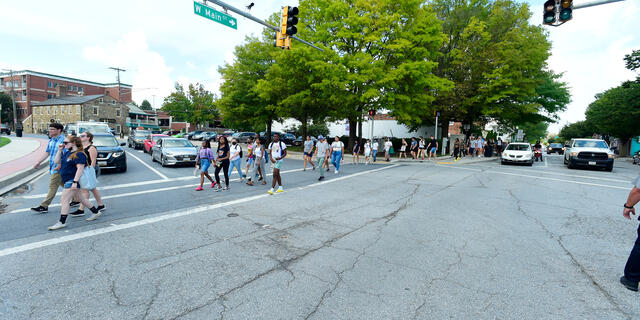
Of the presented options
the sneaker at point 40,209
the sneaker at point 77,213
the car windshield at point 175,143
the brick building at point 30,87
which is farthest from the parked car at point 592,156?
the brick building at point 30,87

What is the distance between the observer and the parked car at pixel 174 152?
45.9 feet

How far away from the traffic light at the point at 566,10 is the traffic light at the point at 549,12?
0.72ft

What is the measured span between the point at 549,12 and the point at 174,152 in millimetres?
14810

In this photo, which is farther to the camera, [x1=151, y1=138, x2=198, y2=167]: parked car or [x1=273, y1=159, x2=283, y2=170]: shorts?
[x1=151, y1=138, x2=198, y2=167]: parked car

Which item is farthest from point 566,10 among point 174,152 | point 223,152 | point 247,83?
point 247,83

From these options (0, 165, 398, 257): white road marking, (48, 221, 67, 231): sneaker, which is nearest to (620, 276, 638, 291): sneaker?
(0, 165, 398, 257): white road marking

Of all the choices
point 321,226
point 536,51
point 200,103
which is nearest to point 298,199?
point 321,226

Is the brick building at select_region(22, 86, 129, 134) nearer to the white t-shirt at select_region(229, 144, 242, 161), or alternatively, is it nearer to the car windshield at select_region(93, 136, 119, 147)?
the car windshield at select_region(93, 136, 119, 147)

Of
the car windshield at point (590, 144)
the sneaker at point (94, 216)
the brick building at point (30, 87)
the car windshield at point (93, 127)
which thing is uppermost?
the brick building at point (30, 87)

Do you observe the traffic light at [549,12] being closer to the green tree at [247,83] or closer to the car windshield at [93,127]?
the green tree at [247,83]

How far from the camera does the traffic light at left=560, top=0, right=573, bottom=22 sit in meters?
8.61

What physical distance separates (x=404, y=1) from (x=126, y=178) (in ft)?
60.5

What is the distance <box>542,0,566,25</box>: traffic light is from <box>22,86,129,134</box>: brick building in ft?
211

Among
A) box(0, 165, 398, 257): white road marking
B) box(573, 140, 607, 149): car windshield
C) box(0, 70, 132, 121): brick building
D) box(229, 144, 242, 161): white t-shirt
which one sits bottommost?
box(0, 165, 398, 257): white road marking
